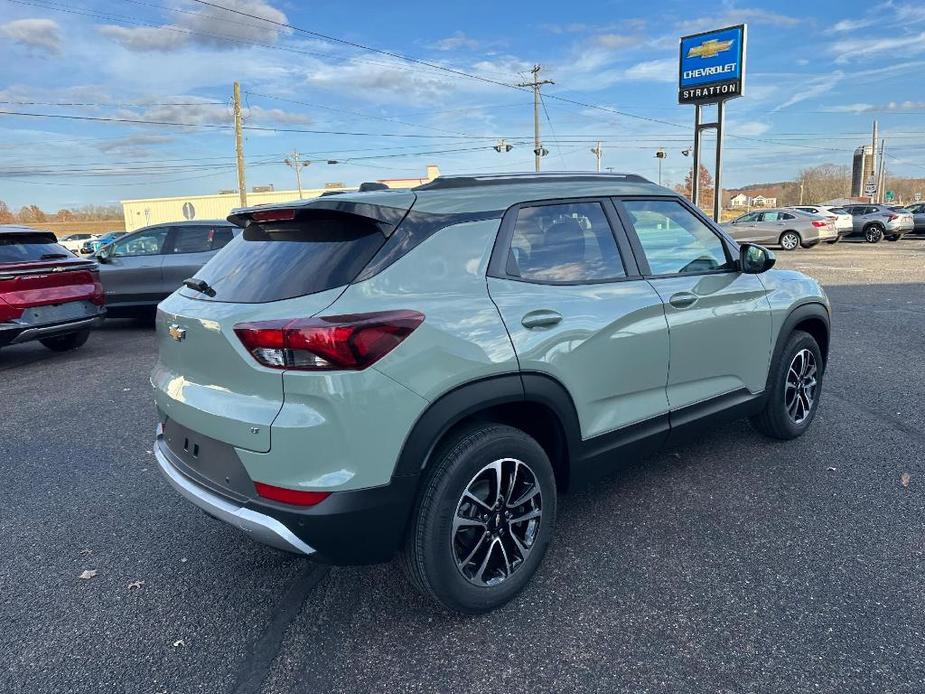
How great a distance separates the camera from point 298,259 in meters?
2.54

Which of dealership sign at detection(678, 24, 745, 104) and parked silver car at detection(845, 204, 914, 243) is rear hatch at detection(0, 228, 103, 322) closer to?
dealership sign at detection(678, 24, 745, 104)

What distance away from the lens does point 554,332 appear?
274cm

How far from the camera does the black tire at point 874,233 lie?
27797mm

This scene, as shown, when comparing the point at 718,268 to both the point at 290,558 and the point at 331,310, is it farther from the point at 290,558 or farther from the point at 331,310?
the point at 290,558

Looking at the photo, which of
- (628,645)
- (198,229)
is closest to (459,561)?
(628,645)

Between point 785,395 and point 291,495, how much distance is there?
339 cm

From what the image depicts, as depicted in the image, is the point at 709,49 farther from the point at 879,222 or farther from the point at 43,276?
the point at 43,276

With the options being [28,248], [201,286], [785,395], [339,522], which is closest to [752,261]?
[785,395]

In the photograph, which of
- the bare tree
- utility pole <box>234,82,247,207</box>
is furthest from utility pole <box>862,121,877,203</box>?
utility pole <box>234,82,247,207</box>

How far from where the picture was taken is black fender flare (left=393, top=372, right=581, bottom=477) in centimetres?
233

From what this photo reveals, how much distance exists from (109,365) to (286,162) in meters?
65.9

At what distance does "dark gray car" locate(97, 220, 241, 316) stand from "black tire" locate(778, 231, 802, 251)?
2207 cm

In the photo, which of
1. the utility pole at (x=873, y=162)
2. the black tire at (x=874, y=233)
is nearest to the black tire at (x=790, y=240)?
the black tire at (x=874, y=233)

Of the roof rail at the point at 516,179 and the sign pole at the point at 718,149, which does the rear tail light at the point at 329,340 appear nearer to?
the roof rail at the point at 516,179
